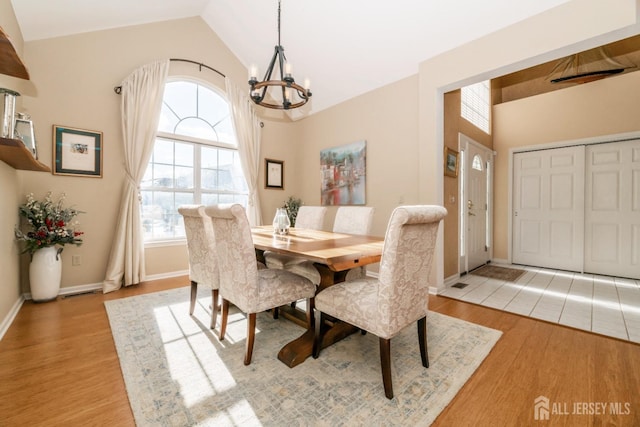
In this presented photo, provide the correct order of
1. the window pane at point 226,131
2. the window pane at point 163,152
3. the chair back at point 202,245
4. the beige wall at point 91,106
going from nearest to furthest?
the chair back at point 202,245 → the beige wall at point 91,106 → the window pane at point 163,152 → the window pane at point 226,131

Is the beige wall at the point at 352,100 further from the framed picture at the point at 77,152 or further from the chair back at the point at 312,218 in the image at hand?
the chair back at the point at 312,218

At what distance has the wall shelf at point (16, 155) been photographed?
5.67ft

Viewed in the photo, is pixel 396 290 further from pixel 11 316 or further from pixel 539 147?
pixel 539 147

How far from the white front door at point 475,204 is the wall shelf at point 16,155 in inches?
179

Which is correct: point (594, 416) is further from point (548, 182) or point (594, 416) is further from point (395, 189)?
point (548, 182)

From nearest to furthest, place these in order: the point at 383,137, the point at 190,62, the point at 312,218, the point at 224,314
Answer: the point at 224,314 < the point at 312,218 < the point at 383,137 < the point at 190,62

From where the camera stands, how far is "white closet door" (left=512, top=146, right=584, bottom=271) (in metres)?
4.04

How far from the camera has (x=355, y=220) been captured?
2861 mm

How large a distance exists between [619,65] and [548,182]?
1809 mm

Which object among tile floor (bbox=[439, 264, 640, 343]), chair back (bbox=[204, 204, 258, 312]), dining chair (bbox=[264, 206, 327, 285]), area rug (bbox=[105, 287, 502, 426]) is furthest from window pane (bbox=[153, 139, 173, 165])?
tile floor (bbox=[439, 264, 640, 343])

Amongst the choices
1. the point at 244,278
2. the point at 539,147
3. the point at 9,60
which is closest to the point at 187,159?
the point at 9,60

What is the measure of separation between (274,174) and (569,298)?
442cm

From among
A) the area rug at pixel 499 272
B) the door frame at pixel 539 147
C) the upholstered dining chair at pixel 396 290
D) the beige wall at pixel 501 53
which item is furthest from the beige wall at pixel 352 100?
the door frame at pixel 539 147

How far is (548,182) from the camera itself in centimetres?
431
